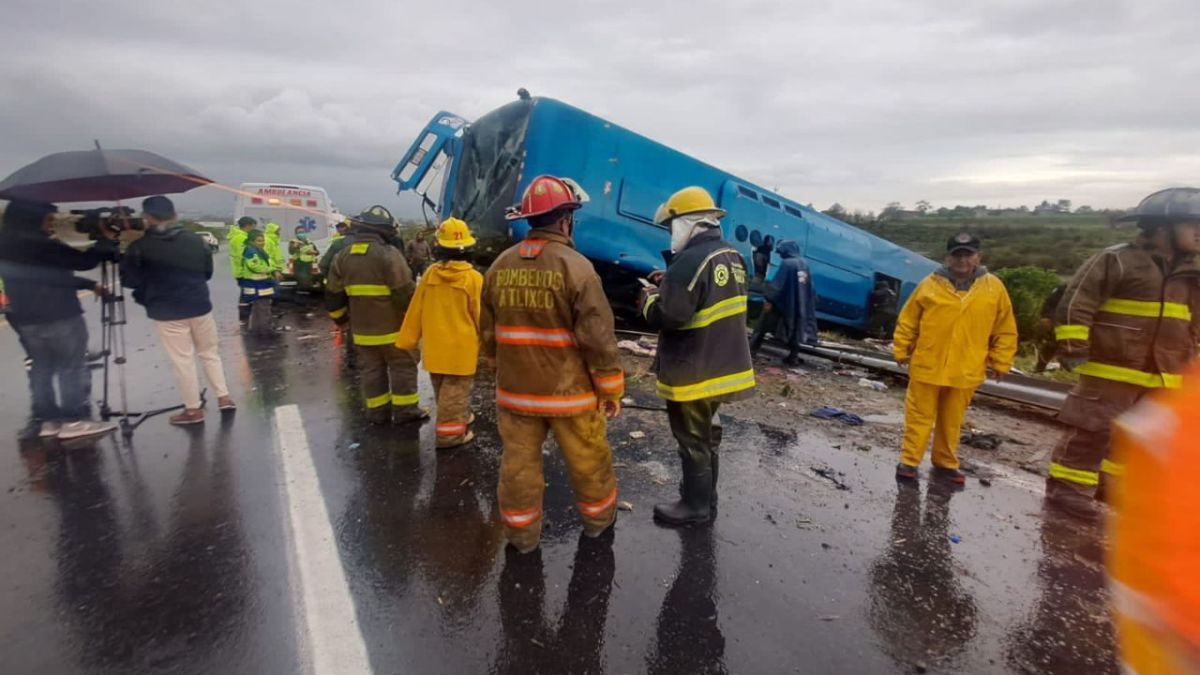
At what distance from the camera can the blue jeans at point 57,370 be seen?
4066 mm

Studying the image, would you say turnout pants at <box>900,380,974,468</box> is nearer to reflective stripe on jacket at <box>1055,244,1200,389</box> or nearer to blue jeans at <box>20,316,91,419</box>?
reflective stripe on jacket at <box>1055,244,1200,389</box>

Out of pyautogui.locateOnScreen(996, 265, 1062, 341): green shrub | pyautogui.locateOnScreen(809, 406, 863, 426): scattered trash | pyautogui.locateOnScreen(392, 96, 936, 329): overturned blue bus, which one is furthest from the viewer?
pyautogui.locateOnScreen(996, 265, 1062, 341): green shrub

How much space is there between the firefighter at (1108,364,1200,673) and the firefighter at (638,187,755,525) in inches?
Answer: 76.6

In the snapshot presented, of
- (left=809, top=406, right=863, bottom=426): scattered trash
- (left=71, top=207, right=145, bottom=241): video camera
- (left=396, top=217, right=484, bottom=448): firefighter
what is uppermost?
(left=71, top=207, right=145, bottom=241): video camera

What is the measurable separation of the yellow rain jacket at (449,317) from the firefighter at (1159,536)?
3.46 metres

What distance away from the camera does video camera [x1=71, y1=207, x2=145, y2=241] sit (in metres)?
4.22

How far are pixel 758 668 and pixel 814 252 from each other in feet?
25.1

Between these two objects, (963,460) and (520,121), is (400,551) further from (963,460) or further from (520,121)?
(520,121)

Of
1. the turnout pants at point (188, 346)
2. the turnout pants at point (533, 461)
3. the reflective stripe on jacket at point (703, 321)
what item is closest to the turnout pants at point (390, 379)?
the turnout pants at point (188, 346)

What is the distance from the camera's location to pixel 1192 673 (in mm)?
734

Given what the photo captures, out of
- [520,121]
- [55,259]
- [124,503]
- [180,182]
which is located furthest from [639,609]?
[520,121]

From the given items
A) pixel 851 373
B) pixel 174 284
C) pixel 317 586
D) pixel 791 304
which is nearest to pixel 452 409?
pixel 317 586

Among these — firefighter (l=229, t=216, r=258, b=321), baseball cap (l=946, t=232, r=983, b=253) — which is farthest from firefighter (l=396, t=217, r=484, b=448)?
firefighter (l=229, t=216, r=258, b=321)

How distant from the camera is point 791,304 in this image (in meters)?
7.16
